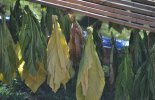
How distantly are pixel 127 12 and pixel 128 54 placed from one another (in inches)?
11.5

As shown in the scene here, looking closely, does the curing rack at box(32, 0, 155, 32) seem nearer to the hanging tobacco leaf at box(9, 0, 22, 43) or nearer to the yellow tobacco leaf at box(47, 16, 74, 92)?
the yellow tobacco leaf at box(47, 16, 74, 92)

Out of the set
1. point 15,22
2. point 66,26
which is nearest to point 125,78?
point 66,26

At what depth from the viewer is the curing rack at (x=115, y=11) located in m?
2.95

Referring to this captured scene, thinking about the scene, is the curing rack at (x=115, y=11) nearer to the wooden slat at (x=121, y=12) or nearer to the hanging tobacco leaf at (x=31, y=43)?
the wooden slat at (x=121, y=12)

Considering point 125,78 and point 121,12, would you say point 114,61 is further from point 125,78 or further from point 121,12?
point 121,12

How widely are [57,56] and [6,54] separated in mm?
351

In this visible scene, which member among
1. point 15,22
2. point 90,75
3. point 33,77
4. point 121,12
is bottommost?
point 33,77

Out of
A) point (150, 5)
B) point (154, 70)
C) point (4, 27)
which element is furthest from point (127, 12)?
point (4, 27)

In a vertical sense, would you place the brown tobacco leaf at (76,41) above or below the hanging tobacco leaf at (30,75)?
above

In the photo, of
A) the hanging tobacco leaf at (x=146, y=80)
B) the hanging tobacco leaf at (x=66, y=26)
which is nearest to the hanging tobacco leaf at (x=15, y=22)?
the hanging tobacco leaf at (x=66, y=26)

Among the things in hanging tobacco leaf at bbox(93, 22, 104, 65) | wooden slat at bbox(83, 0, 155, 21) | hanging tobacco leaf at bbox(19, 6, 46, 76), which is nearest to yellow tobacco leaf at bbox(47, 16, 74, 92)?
hanging tobacco leaf at bbox(19, 6, 46, 76)

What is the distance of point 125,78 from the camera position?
10.3 feet

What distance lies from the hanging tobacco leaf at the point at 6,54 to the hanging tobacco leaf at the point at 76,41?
1.25ft

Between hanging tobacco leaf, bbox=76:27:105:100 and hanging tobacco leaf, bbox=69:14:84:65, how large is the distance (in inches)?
11.8
